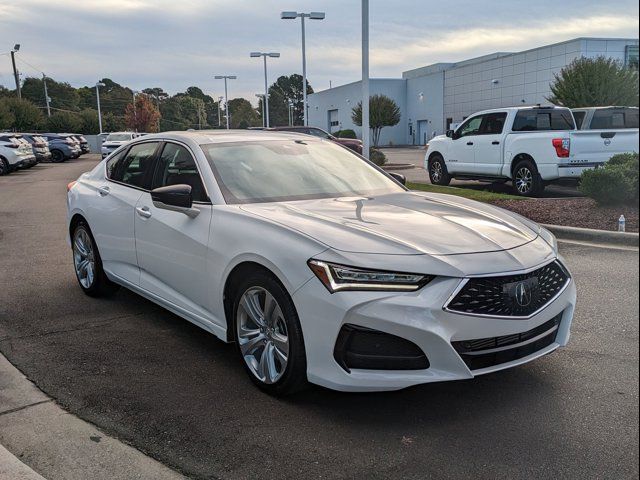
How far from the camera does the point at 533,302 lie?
3.26 meters

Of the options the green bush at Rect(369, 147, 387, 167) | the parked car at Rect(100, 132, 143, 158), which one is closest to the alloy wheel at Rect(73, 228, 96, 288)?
the green bush at Rect(369, 147, 387, 167)

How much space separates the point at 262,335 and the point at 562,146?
30.9ft

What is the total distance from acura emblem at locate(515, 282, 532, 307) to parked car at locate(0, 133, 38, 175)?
86.1 ft

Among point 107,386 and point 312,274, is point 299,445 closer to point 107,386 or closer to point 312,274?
point 312,274

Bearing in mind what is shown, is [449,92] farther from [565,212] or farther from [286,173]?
[286,173]

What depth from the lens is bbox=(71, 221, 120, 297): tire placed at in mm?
5680

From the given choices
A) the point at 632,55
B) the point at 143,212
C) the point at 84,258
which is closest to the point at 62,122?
the point at 84,258

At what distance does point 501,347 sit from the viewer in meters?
3.21

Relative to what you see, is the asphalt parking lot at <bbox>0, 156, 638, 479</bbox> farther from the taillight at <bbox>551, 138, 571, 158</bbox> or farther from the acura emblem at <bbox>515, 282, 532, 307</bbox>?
the taillight at <bbox>551, 138, 571, 158</bbox>

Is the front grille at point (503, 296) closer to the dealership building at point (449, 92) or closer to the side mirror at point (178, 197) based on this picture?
the side mirror at point (178, 197)

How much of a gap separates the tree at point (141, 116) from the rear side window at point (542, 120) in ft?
219

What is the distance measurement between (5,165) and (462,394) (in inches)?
1027

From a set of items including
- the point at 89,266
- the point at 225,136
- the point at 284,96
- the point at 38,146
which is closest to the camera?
the point at 225,136

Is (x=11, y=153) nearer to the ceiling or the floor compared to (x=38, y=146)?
nearer to the floor
